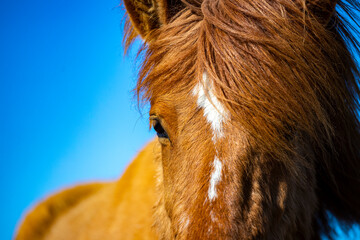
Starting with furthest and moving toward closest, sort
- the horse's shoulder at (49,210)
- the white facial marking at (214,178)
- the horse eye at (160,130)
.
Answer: the horse's shoulder at (49,210), the horse eye at (160,130), the white facial marking at (214,178)

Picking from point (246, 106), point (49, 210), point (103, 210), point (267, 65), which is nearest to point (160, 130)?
point (246, 106)

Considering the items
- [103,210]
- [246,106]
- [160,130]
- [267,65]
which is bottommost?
[103,210]

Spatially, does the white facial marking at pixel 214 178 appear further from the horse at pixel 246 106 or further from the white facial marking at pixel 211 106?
the white facial marking at pixel 211 106

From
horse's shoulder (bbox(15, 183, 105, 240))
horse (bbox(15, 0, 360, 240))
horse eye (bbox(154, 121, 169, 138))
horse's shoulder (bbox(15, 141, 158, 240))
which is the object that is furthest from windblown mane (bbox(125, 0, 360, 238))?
horse's shoulder (bbox(15, 183, 105, 240))

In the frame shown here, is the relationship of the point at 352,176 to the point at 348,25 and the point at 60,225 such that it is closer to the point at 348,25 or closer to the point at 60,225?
the point at 348,25

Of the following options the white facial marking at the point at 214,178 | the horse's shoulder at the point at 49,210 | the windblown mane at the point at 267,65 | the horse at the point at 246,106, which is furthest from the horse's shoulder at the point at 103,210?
the white facial marking at the point at 214,178

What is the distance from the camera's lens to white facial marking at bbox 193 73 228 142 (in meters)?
1.70

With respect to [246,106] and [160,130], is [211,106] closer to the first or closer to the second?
[246,106]

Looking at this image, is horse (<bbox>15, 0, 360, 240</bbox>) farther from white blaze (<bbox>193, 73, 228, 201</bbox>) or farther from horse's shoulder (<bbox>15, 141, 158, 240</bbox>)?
horse's shoulder (<bbox>15, 141, 158, 240</bbox>)

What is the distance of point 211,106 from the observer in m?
1.78

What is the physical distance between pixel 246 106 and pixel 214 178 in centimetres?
44

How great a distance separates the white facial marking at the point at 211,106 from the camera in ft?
5.59

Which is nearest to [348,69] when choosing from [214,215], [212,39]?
[212,39]

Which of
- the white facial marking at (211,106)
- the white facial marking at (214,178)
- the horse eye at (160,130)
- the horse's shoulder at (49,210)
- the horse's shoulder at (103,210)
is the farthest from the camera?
the horse's shoulder at (49,210)
